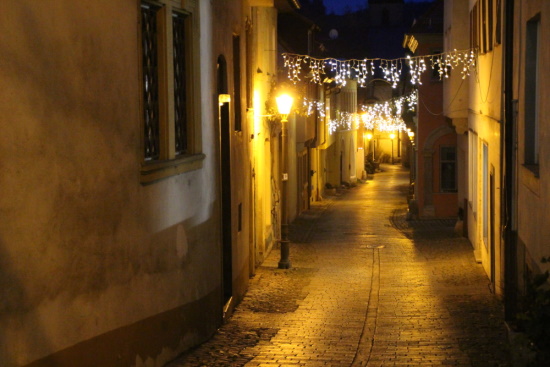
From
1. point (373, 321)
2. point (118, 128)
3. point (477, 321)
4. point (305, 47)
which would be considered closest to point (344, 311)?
point (373, 321)

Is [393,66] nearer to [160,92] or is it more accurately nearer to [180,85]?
[180,85]

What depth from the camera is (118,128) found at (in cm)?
789

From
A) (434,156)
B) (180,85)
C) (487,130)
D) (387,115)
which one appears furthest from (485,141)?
(387,115)

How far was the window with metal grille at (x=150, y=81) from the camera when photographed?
911 centimetres

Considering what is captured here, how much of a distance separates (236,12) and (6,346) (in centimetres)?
1013

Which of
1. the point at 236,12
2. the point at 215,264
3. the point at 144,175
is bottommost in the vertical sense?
the point at 215,264

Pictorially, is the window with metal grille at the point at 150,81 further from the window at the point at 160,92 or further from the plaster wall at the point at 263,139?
the plaster wall at the point at 263,139

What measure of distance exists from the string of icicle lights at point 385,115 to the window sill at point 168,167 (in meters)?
24.5

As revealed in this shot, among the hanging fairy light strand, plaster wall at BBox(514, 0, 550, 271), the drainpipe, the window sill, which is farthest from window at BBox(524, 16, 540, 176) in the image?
the hanging fairy light strand

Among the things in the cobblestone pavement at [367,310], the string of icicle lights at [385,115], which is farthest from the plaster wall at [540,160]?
the string of icicle lights at [385,115]

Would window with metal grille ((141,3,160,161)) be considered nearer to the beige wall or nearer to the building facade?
the building facade

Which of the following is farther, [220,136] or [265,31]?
[265,31]

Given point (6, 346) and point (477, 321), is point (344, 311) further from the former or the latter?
point (6, 346)

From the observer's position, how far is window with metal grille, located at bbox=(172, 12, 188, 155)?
10.5 metres
